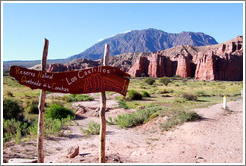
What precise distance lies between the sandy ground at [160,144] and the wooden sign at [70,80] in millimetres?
2273

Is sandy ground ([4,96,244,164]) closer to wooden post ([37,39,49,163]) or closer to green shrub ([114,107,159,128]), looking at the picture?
green shrub ([114,107,159,128])

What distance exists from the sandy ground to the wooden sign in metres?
2.27

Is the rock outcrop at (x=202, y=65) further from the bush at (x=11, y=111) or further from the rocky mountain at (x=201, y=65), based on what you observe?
the bush at (x=11, y=111)

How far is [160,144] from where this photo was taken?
8.12 metres

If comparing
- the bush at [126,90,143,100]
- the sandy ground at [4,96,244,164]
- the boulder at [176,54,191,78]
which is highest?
the boulder at [176,54,191,78]

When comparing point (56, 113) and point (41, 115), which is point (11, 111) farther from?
point (41, 115)

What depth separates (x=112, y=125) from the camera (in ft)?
38.9

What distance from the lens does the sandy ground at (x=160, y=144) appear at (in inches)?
247

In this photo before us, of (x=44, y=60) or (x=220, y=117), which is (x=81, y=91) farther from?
(x=220, y=117)

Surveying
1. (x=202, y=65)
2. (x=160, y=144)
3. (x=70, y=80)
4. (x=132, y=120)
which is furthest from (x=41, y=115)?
(x=202, y=65)

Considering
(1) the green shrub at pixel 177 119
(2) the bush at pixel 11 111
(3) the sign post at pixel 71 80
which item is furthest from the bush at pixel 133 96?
(3) the sign post at pixel 71 80

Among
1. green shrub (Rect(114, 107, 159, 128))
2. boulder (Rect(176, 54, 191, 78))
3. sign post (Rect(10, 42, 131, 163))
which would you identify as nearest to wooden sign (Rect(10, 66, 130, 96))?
sign post (Rect(10, 42, 131, 163))

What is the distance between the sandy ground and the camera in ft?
20.6

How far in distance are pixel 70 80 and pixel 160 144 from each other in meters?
5.09
